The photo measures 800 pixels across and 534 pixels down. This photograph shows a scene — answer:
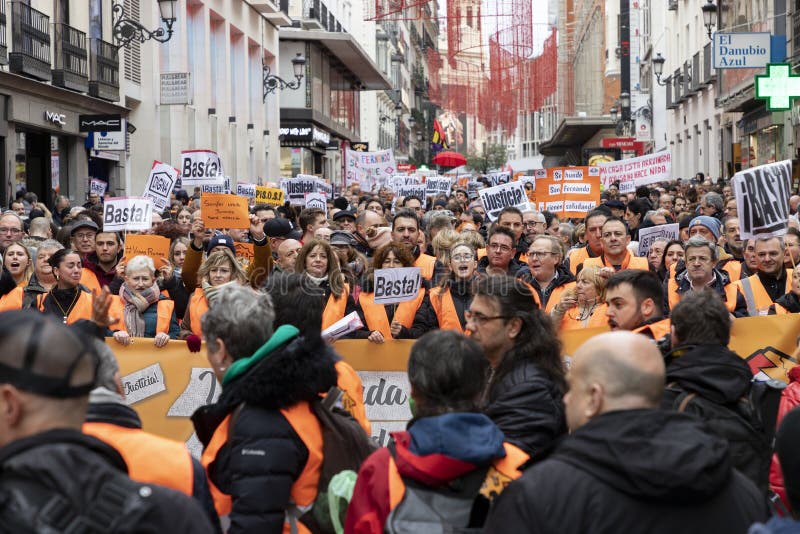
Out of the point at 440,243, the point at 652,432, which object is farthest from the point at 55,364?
the point at 440,243

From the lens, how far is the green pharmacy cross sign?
66.8 feet

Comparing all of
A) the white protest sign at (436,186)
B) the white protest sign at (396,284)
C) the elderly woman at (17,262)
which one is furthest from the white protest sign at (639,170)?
the elderly woman at (17,262)

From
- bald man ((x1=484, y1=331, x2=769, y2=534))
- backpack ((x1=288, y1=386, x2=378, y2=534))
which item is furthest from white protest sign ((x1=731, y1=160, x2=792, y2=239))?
bald man ((x1=484, y1=331, x2=769, y2=534))

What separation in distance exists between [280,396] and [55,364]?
1472 millimetres

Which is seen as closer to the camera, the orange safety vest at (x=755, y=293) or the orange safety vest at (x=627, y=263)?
the orange safety vest at (x=755, y=293)

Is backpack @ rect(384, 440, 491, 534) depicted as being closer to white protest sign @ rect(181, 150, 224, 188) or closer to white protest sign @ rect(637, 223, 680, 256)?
white protest sign @ rect(637, 223, 680, 256)

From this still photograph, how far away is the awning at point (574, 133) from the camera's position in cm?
5641

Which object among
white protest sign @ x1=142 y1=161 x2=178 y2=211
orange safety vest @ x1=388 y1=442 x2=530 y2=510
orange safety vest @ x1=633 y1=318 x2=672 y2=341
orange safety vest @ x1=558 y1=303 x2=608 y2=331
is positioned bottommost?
orange safety vest @ x1=388 y1=442 x2=530 y2=510

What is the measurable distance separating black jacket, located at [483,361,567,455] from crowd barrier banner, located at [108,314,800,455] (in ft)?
9.48

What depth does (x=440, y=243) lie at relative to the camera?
960 centimetres

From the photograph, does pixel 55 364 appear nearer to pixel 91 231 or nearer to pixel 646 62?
pixel 91 231

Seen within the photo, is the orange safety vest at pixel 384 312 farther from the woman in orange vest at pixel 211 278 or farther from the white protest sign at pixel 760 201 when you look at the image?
the white protest sign at pixel 760 201

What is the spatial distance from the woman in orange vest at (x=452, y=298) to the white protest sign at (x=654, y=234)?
104 inches

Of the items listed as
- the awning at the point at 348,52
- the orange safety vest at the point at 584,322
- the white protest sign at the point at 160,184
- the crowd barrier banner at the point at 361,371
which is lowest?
the crowd barrier banner at the point at 361,371
